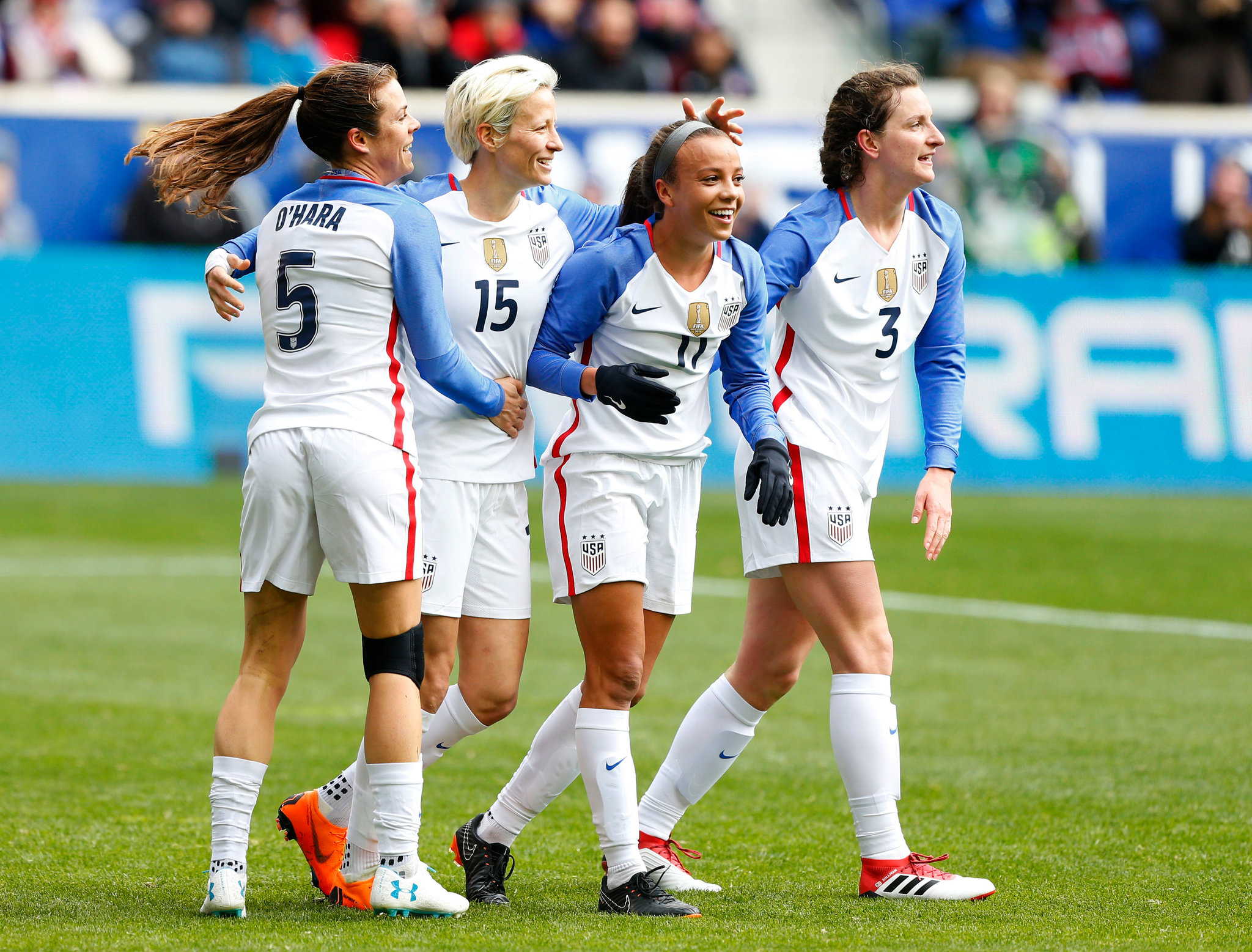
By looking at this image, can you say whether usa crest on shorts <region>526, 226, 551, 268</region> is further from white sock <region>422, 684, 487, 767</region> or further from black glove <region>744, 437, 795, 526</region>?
white sock <region>422, 684, 487, 767</region>

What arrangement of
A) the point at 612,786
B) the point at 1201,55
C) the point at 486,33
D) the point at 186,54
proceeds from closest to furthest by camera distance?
1. the point at 612,786
2. the point at 186,54
3. the point at 486,33
4. the point at 1201,55

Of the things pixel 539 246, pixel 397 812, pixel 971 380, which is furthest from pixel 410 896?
pixel 971 380

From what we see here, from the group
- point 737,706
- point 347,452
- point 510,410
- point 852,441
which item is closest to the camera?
point 347,452

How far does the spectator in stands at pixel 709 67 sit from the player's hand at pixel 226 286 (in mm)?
14326

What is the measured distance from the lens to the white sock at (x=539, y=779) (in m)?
4.93

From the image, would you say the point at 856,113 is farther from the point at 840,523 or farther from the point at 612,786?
the point at 612,786

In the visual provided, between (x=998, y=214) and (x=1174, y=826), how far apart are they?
39.7 feet

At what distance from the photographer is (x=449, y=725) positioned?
16.4ft

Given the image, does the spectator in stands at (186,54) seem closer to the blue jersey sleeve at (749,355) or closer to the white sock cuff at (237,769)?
the blue jersey sleeve at (749,355)

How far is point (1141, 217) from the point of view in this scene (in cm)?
1817

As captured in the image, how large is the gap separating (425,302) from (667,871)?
5.67ft

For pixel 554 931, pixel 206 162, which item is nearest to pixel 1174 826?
pixel 554 931

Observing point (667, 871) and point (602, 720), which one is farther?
point (667, 871)

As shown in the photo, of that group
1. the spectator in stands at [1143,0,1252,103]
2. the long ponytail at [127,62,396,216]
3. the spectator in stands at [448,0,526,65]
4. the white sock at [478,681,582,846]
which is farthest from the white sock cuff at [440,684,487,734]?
the spectator in stands at [1143,0,1252,103]
